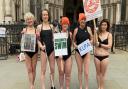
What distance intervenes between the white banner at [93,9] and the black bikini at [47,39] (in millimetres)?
998

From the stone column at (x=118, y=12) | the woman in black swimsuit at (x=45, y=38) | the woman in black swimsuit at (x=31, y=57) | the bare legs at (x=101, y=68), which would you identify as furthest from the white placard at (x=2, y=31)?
the stone column at (x=118, y=12)

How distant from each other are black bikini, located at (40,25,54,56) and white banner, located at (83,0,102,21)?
1.00 meters

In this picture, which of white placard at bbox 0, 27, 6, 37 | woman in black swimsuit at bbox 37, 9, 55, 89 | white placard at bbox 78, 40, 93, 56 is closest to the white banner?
white placard at bbox 78, 40, 93, 56

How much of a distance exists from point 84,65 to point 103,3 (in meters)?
19.9

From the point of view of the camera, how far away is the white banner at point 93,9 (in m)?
7.49

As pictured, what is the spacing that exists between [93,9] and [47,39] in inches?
52.8

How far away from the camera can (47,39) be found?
24.1 ft

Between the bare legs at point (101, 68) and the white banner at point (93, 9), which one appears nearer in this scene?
the bare legs at point (101, 68)

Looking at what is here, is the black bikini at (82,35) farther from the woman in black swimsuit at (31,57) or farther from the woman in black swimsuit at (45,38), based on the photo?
the woman in black swimsuit at (31,57)

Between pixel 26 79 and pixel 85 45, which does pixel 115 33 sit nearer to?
pixel 26 79

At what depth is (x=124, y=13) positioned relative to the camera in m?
24.7

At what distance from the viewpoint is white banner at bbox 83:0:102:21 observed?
24.6 feet

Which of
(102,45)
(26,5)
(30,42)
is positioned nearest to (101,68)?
(102,45)

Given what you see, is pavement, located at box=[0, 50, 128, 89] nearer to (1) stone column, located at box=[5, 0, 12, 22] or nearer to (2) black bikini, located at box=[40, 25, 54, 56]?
(2) black bikini, located at box=[40, 25, 54, 56]
